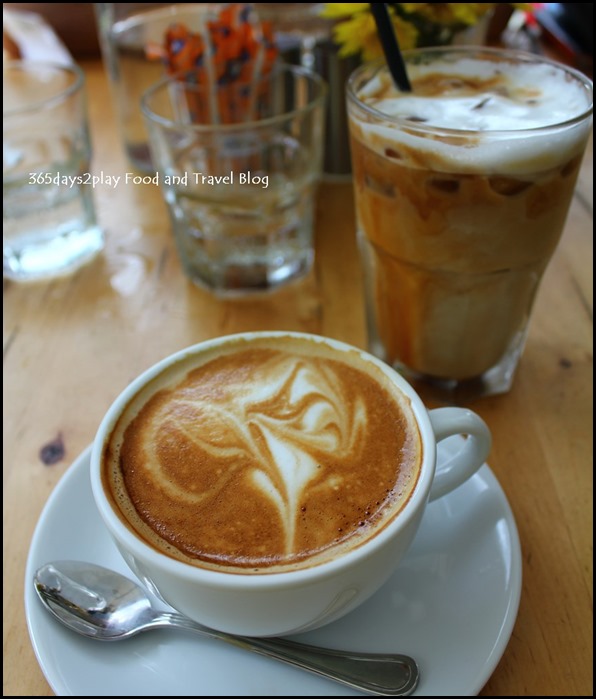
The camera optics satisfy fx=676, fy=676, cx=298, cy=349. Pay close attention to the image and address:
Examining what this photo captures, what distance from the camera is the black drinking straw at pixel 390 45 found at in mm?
805

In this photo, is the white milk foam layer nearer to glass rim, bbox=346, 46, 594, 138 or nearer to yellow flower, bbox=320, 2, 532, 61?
glass rim, bbox=346, 46, 594, 138

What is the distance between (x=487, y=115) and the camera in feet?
2.53

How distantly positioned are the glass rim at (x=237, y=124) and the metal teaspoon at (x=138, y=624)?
642 millimetres

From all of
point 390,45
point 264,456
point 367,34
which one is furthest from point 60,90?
point 264,456

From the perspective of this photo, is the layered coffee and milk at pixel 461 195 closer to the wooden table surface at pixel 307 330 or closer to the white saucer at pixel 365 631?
the wooden table surface at pixel 307 330

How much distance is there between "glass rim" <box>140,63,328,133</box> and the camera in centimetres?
99

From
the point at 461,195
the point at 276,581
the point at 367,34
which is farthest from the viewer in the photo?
the point at 367,34

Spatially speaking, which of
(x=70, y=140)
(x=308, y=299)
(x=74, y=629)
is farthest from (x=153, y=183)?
(x=74, y=629)

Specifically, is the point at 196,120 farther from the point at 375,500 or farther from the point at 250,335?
the point at 375,500

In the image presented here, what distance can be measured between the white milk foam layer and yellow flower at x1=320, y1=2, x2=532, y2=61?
0.14 metres

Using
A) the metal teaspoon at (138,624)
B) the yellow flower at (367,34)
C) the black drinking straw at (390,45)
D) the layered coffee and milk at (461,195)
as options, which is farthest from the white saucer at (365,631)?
the yellow flower at (367,34)

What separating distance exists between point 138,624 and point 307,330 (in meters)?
0.53

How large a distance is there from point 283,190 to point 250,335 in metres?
0.47

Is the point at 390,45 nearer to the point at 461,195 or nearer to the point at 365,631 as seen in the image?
the point at 461,195
